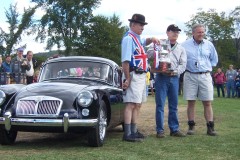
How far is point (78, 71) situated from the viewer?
A: 8133 mm

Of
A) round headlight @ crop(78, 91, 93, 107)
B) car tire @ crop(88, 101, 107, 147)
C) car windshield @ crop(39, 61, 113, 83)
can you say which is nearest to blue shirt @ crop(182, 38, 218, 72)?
car windshield @ crop(39, 61, 113, 83)

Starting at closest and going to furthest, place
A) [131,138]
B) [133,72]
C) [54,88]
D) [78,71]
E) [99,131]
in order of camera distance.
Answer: [99,131] → [54,88] → [131,138] → [133,72] → [78,71]

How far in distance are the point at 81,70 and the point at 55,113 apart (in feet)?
5.69

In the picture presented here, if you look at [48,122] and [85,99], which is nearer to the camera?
[48,122]

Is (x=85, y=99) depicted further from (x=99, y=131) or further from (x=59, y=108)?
(x=99, y=131)

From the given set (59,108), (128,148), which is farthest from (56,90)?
(128,148)

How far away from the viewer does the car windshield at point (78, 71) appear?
26.7 ft

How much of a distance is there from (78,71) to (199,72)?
7.64 feet

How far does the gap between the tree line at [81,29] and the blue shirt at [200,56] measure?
51869mm

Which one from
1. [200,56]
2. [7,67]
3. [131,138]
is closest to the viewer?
[131,138]

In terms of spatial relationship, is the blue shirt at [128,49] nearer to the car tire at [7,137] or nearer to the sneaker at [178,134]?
the sneaker at [178,134]

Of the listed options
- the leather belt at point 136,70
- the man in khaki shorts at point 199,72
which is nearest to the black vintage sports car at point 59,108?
the leather belt at point 136,70

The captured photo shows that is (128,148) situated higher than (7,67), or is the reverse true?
(7,67)

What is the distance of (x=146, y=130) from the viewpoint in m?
9.19
